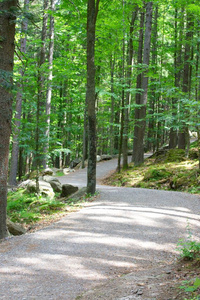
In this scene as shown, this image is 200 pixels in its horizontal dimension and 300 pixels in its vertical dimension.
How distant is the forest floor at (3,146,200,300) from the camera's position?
359 centimetres

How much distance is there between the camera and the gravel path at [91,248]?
4.06 m

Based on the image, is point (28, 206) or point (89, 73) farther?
point (28, 206)

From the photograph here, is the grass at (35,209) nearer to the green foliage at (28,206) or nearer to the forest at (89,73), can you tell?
the green foliage at (28,206)

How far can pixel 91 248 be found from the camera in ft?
17.8

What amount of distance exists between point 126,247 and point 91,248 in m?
0.70

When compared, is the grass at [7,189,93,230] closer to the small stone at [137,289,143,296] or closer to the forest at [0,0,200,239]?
the forest at [0,0,200,239]

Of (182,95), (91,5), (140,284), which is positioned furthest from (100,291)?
(91,5)

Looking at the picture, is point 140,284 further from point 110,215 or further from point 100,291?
point 110,215

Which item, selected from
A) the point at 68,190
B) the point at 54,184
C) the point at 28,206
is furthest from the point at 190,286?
the point at 54,184

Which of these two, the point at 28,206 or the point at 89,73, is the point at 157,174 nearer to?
the point at 89,73

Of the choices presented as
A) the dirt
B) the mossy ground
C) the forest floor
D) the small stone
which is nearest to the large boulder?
the mossy ground

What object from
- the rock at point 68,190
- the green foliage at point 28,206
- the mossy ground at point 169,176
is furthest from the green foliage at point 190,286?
the rock at point 68,190

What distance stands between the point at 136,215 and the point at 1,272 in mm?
4057

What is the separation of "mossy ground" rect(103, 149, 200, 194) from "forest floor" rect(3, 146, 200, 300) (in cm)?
166
